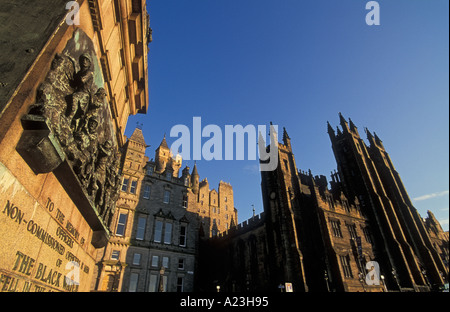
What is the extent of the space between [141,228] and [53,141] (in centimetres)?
2591

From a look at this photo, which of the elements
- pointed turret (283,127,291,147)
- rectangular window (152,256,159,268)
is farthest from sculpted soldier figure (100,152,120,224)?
pointed turret (283,127,291,147)

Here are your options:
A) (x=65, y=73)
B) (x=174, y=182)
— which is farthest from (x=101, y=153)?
(x=174, y=182)

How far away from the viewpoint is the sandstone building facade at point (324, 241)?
2766 centimetres

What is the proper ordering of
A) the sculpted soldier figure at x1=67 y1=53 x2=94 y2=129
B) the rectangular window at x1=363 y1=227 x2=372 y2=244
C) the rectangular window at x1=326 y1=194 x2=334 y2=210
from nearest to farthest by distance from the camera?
the sculpted soldier figure at x1=67 y1=53 x2=94 y2=129
the rectangular window at x1=326 y1=194 x2=334 y2=210
the rectangular window at x1=363 y1=227 x2=372 y2=244

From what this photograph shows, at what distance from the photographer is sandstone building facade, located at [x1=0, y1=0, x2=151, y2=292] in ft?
13.9

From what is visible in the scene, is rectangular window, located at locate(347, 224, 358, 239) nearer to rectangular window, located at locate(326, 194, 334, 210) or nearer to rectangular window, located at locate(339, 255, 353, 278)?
rectangular window, located at locate(326, 194, 334, 210)

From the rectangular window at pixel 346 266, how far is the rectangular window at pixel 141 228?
77.9ft

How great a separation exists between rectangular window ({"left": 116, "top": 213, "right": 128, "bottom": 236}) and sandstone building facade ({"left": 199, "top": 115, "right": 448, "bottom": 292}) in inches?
619

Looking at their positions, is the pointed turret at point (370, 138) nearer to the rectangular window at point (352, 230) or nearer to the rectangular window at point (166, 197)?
the rectangular window at point (352, 230)

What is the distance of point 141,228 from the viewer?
91.7 ft

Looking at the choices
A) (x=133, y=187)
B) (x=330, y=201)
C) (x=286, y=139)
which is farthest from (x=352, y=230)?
(x=133, y=187)

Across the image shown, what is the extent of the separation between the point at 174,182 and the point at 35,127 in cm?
2947

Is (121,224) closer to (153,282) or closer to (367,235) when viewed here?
(153,282)

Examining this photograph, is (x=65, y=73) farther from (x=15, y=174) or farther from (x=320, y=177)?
(x=320, y=177)
